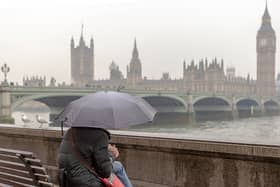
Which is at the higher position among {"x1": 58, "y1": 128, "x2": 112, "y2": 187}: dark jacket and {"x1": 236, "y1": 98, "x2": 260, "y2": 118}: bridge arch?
{"x1": 58, "y1": 128, "x2": 112, "y2": 187}: dark jacket

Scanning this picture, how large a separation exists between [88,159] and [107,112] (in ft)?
1.20

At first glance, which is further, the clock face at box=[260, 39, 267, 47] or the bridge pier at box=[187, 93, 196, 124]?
the clock face at box=[260, 39, 267, 47]

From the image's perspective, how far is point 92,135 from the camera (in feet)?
8.50

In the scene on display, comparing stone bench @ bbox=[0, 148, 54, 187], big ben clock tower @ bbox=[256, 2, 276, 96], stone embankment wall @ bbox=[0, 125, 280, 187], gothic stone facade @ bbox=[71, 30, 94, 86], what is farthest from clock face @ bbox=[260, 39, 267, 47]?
stone bench @ bbox=[0, 148, 54, 187]

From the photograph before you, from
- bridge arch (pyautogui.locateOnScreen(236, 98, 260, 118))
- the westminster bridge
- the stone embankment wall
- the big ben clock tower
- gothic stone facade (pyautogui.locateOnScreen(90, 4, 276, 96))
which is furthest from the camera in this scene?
the big ben clock tower

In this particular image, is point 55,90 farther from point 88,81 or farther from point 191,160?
point 88,81

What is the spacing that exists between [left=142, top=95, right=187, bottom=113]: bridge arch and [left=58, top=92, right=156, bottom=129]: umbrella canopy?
4697 cm

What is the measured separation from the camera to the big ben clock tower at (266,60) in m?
106

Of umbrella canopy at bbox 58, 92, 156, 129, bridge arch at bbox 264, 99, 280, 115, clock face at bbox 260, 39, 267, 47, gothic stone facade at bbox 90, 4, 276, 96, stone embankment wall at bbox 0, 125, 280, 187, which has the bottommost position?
bridge arch at bbox 264, 99, 280, 115

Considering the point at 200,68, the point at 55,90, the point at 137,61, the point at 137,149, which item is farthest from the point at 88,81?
the point at 137,149

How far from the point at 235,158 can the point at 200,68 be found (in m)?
103

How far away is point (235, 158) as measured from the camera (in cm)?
391

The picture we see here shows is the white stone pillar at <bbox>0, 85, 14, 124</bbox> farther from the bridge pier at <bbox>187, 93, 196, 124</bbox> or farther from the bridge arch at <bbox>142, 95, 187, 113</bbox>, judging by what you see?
the bridge pier at <bbox>187, 93, 196, 124</bbox>

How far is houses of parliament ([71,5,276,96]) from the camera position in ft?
332
